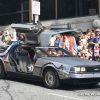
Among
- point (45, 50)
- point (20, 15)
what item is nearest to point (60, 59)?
point (45, 50)

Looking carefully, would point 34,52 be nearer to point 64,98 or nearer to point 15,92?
point 15,92

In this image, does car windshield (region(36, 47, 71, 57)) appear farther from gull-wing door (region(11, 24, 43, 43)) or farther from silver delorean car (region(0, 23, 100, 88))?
gull-wing door (region(11, 24, 43, 43))

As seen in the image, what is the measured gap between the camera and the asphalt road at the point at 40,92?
12545 millimetres

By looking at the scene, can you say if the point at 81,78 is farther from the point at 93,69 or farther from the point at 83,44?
the point at 83,44

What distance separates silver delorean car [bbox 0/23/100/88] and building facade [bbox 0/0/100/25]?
317 inches

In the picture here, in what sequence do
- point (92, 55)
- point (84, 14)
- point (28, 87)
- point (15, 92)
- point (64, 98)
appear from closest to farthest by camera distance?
1. point (64, 98)
2. point (15, 92)
3. point (28, 87)
4. point (92, 55)
5. point (84, 14)

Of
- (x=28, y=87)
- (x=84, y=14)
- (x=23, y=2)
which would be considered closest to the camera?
(x=28, y=87)

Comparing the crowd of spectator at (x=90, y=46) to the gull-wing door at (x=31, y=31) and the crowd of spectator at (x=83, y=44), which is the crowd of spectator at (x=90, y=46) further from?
the gull-wing door at (x=31, y=31)

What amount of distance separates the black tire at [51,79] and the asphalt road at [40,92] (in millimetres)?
169

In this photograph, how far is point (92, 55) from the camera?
19219 mm

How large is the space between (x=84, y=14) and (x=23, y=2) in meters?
5.50

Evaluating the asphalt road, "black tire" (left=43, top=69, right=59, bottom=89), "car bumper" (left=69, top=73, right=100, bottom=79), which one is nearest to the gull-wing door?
the asphalt road

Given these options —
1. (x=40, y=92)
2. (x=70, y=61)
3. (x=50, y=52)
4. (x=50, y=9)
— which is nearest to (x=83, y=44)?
(x=50, y=52)

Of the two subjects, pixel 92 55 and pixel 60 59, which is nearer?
pixel 60 59
